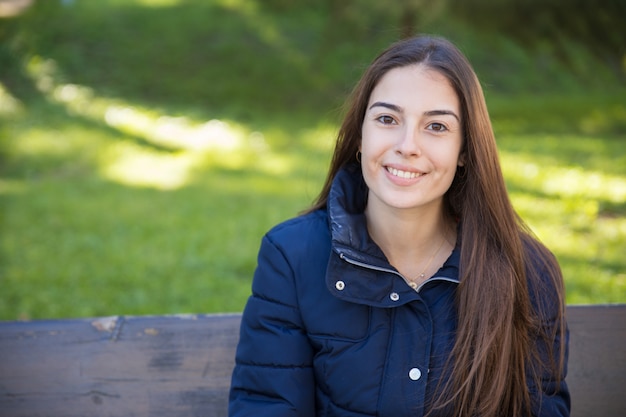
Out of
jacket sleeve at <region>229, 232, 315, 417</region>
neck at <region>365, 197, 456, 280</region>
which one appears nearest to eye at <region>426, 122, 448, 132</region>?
neck at <region>365, 197, 456, 280</region>

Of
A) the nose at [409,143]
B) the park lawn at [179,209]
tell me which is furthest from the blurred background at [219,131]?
the nose at [409,143]

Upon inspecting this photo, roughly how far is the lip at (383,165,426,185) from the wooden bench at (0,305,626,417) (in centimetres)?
76

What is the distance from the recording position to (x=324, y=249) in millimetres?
2377

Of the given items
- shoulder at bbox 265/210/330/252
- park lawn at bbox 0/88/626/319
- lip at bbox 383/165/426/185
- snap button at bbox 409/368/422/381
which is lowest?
park lawn at bbox 0/88/626/319

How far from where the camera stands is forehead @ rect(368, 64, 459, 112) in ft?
7.52

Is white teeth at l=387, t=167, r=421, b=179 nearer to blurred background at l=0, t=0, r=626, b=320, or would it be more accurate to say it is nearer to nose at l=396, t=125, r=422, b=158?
nose at l=396, t=125, r=422, b=158

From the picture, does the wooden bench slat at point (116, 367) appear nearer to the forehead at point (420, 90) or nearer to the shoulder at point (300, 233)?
the shoulder at point (300, 233)

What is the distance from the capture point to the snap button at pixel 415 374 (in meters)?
2.21

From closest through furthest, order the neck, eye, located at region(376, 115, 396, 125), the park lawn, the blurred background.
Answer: eye, located at region(376, 115, 396, 125)
the neck
the park lawn
the blurred background

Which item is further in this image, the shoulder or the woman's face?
the shoulder

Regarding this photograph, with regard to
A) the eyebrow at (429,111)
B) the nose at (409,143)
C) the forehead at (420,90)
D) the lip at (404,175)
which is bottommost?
the lip at (404,175)

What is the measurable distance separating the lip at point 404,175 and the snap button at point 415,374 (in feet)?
1.79

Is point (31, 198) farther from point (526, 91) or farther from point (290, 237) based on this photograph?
point (526, 91)

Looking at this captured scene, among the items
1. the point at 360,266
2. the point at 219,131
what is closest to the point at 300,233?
the point at 360,266
